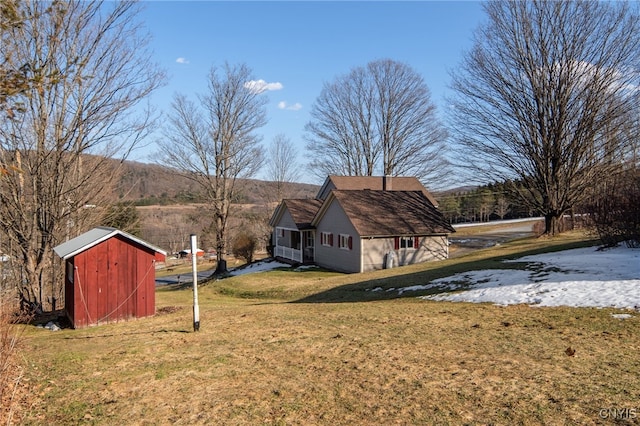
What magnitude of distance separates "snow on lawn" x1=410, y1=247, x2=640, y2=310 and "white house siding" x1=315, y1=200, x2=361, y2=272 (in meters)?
11.9

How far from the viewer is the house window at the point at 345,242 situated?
1125 inches

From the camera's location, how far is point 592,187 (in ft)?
90.5

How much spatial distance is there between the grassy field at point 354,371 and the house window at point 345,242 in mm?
17352

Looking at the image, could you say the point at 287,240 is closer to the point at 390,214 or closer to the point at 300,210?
the point at 300,210

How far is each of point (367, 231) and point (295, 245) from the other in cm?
1022

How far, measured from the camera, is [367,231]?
2773 cm

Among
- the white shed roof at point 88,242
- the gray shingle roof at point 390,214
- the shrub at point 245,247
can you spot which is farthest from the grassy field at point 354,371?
the shrub at point 245,247

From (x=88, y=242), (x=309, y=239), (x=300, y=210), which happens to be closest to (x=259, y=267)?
(x=309, y=239)

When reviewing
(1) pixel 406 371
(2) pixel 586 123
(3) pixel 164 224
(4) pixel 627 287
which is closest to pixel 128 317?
(1) pixel 406 371

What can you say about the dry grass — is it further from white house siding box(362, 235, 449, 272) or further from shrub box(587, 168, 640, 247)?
white house siding box(362, 235, 449, 272)

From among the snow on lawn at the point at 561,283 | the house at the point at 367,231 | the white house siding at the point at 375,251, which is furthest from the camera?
the house at the point at 367,231

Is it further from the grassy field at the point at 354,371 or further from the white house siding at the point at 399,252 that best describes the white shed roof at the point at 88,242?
the white house siding at the point at 399,252

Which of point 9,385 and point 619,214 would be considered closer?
point 9,385

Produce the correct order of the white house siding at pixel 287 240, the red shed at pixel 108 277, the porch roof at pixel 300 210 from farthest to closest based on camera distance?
the white house siding at pixel 287 240, the porch roof at pixel 300 210, the red shed at pixel 108 277
